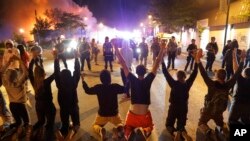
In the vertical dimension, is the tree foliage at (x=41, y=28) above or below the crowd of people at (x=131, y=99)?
above

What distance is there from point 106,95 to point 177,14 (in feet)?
95.4

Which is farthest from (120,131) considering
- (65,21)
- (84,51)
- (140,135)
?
(65,21)

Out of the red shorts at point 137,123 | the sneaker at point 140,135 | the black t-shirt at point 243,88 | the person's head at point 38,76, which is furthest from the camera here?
the person's head at point 38,76

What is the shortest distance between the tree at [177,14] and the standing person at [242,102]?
1082 inches

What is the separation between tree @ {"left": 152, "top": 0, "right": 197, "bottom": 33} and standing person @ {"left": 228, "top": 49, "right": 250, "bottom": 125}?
90.2 feet

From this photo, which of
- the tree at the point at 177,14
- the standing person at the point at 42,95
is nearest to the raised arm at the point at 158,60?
the standing person at the point at 42,95

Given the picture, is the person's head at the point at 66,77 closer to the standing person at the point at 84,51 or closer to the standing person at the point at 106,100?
the standing person at the point at 106,100

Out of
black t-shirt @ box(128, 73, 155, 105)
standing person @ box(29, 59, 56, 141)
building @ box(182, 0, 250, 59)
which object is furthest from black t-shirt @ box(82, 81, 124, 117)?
building @ box(182, 0, 250, 59)

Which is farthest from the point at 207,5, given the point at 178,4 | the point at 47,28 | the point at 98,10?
the point at 98,10

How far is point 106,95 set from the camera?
4.68 m

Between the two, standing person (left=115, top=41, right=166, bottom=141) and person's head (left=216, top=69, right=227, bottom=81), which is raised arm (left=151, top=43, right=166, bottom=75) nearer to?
standing person (left=115, top=41, right=166, bottom=141)

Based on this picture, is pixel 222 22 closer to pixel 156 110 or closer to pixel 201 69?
pixel 156 110

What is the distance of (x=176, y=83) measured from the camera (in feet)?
16.6

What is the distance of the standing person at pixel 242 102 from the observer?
17.3 feet
